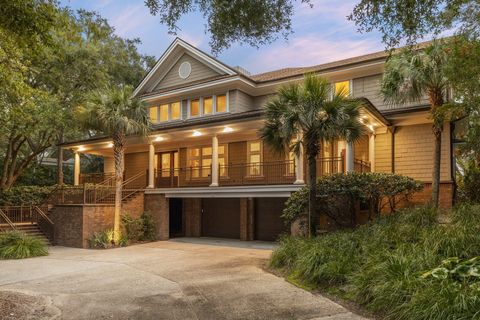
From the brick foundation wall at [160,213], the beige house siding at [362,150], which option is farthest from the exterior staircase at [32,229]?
the beige house siding at [362,150]

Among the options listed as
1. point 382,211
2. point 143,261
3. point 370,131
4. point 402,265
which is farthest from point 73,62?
point 402,265

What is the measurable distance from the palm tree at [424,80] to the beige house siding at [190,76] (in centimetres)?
1010

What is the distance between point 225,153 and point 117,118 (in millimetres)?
6193

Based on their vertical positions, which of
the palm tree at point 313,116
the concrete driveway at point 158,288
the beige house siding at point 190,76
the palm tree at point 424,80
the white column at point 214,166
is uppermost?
the beige house siding at point 190,76

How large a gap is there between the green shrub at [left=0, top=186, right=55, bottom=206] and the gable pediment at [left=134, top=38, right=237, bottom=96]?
28.4 ft

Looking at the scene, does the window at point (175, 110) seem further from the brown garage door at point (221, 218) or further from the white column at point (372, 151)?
the white column at point (372, 151)

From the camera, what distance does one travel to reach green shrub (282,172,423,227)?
12.8 meters

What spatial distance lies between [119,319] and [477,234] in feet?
23.0

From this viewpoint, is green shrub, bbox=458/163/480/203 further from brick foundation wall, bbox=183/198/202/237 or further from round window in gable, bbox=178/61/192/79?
round window in gable, bbox=178/61/192/79

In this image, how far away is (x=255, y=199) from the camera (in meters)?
19.3

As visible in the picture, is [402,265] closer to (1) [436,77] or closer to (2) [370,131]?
(1) [436,77]

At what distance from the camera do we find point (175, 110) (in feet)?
76.5

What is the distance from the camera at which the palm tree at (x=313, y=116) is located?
1114cm

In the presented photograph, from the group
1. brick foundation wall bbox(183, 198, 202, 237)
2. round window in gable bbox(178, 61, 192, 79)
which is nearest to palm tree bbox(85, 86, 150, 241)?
brick foundation wall bbox(183, 198, 202, 237)
